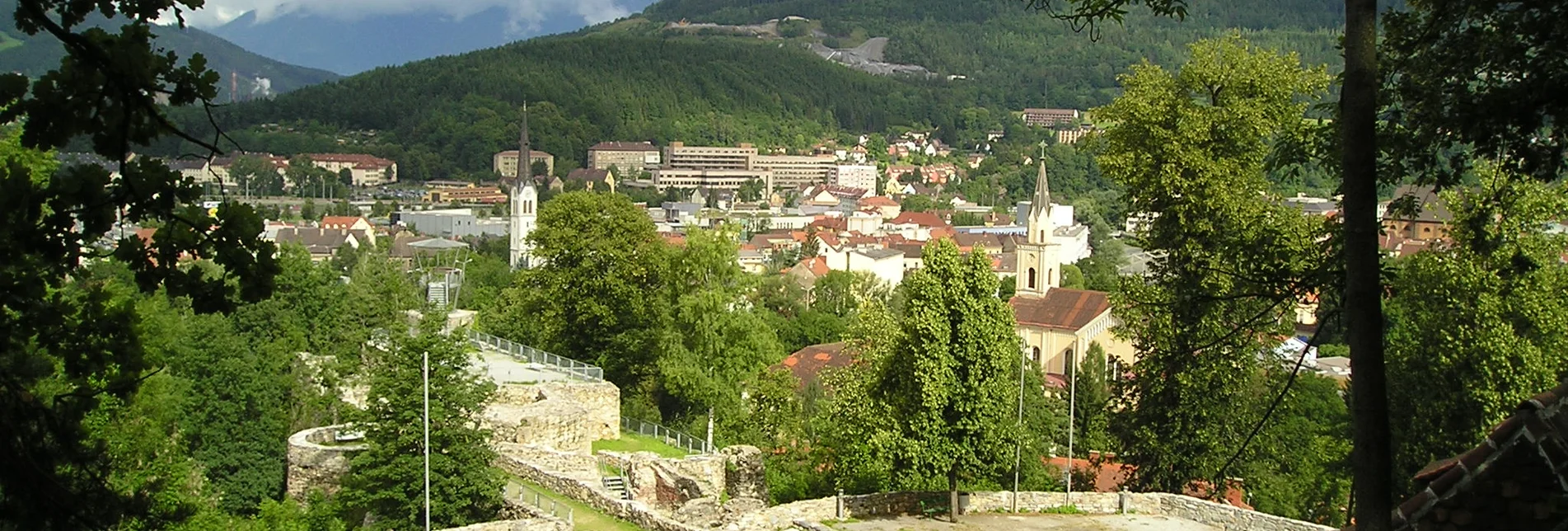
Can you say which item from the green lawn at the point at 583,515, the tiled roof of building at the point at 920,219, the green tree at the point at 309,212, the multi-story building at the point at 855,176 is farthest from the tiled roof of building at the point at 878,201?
the green lawn at the point at 583,515

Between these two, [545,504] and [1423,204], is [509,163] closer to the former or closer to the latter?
[545,504]

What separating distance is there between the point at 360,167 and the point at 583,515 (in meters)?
150

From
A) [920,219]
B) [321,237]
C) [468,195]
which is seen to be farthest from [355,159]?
[920,219]

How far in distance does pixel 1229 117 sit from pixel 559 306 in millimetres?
16517

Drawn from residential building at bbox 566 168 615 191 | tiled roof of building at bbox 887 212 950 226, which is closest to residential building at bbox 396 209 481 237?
residential building at bbox 566 168 615 191

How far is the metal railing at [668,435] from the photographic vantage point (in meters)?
22.6

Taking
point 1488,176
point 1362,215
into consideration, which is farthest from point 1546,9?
point 1488,176

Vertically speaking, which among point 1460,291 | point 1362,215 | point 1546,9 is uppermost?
point 1546,9

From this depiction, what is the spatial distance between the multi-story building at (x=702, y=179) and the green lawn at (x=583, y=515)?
15229cm

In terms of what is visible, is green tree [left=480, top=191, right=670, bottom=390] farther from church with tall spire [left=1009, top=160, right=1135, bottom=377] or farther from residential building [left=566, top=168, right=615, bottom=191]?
residential building [left=566, top=168, right=615, bottom=191]

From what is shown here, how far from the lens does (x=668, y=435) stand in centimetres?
2308

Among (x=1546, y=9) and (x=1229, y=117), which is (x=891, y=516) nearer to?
(x=1229, y=117)

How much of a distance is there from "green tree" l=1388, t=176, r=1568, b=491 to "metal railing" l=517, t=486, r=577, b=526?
33.0 feet

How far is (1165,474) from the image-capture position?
17344 millimetres
